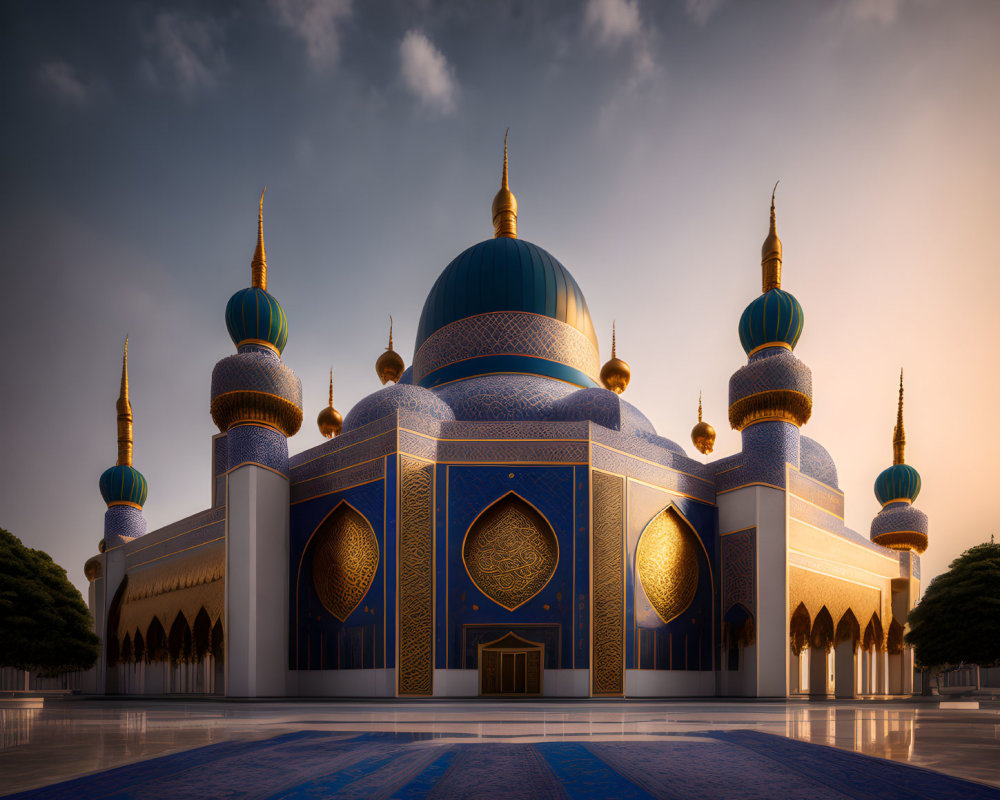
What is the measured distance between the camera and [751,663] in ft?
46.6

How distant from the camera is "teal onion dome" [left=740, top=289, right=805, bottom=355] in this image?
53.0 feet

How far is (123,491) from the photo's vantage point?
21.5 metres

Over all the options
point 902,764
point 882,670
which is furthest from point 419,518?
point 882,670

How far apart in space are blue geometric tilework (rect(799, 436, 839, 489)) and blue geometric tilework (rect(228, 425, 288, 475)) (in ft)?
38.2

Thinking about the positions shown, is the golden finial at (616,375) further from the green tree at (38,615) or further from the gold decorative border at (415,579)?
the green tree at (38,615)

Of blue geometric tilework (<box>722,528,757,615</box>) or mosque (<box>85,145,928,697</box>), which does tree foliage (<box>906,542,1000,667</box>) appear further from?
blue geometric tilework (<box>722,528,757,615</box>)

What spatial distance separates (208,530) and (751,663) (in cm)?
1067

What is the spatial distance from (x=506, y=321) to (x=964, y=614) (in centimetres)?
1040

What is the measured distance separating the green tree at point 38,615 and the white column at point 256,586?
10.9ft

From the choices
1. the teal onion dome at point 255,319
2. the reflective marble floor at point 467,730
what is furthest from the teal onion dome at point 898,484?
the teal onion dome at point 255,319

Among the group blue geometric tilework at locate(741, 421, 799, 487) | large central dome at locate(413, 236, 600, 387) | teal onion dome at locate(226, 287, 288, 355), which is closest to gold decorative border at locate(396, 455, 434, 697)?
teal onion dome at locate(226, 287, 288, 355)

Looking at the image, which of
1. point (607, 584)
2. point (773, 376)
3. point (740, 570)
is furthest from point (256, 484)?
point (773, 376)

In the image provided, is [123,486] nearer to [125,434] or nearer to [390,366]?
[125,434]

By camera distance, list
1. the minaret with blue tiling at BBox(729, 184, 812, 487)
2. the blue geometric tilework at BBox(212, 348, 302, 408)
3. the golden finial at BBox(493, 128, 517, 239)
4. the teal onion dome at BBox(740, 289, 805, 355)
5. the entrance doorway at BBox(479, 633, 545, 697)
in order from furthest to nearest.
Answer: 1. the golden finial at BBox(493, 128, 517, 239)
2. the teal onion dome at BBox(740, 289, 805, 355)
3. the minaret with blue tiling at BBox(729, 184, 812, 487)
4. the blue geometric tilework at BBox(212, 348, 302, 408)
5. the entrance doorway at BBox(479, 633, 545, 697)
